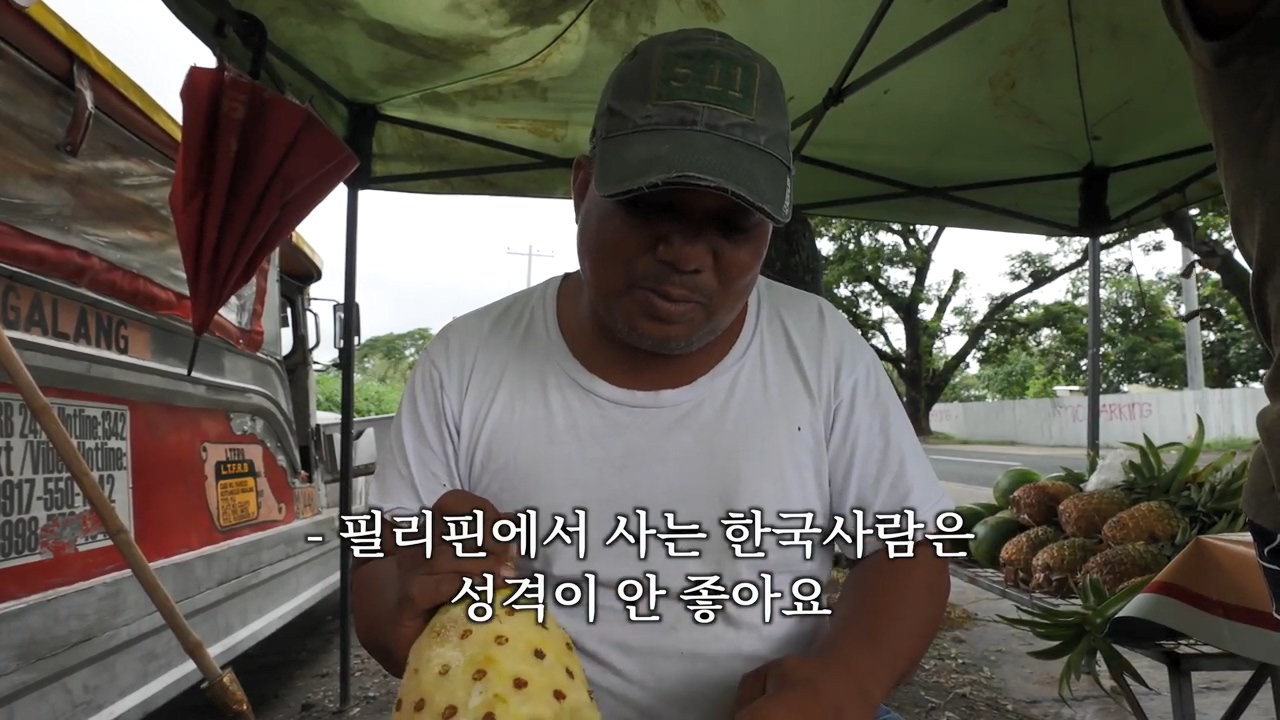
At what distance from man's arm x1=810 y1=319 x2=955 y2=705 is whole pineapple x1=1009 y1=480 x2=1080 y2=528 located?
8.17ft

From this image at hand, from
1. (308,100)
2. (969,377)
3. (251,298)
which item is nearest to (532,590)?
(308,100)

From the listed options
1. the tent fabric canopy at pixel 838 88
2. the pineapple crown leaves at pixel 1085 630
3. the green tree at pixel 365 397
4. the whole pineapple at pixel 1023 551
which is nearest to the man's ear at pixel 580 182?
the tent fabric canopy at pixel 838 88

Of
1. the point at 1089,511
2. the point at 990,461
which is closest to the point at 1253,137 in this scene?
the point at 1089,511

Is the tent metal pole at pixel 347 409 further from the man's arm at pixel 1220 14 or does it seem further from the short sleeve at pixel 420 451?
the man's arm at pixel 1220 14

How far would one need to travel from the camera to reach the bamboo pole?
1788 mm

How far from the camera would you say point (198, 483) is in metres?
3.17

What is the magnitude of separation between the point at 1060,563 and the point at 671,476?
7.30 feet

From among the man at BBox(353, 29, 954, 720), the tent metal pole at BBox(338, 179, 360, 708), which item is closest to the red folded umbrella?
the tent metal pole at BBox(338, 179, 360, 708)

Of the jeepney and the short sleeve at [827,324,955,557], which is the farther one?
the jeepney

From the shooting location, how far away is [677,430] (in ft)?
3.94

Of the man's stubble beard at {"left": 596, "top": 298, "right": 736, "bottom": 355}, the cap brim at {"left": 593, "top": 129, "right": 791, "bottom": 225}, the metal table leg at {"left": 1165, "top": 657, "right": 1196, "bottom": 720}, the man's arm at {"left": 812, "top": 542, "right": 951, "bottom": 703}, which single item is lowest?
the metal table leg at {"left": 1165, "top": 657, "right": 1196, "bottom": 720}

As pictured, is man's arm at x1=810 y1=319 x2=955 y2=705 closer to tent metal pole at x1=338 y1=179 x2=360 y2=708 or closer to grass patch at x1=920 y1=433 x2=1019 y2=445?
tent metal pole at x1=338 y1=179 x2=360 y2=708

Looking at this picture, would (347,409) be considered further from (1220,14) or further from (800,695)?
(1220,14)

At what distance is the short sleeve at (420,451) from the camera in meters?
1.18
